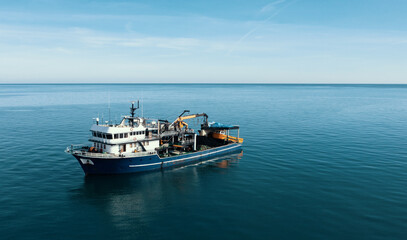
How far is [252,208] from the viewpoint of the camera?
35000 mm

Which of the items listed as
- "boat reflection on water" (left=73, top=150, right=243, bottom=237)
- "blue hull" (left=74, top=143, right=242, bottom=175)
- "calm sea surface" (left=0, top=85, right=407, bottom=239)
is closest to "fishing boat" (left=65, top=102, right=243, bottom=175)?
"blue hull" (left=74, top=143, right=242, bottom=175)

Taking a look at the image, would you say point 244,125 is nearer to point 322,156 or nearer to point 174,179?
point 322,156

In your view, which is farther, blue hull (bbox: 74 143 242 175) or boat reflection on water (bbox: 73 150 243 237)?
blue hull (bbox: 74 143 242 175)

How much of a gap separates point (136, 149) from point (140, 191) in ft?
40.0

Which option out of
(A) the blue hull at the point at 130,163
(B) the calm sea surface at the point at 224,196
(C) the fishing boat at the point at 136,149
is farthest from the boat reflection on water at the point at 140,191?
(C) the fishing boat at the point at 136,149

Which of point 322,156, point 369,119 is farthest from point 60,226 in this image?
point 369,119

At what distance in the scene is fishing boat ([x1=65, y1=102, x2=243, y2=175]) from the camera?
153ft

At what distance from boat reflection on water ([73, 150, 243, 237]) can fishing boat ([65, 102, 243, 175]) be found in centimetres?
165

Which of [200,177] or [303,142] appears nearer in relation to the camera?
[200,177]

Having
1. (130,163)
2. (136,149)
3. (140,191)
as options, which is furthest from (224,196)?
(136,149)

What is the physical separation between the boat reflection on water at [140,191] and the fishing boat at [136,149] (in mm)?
1653

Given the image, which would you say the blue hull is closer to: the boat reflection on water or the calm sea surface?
the boat reflection on water

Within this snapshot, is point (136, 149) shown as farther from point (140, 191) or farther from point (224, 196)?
point (224, 196)

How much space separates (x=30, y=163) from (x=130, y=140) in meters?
21.2
